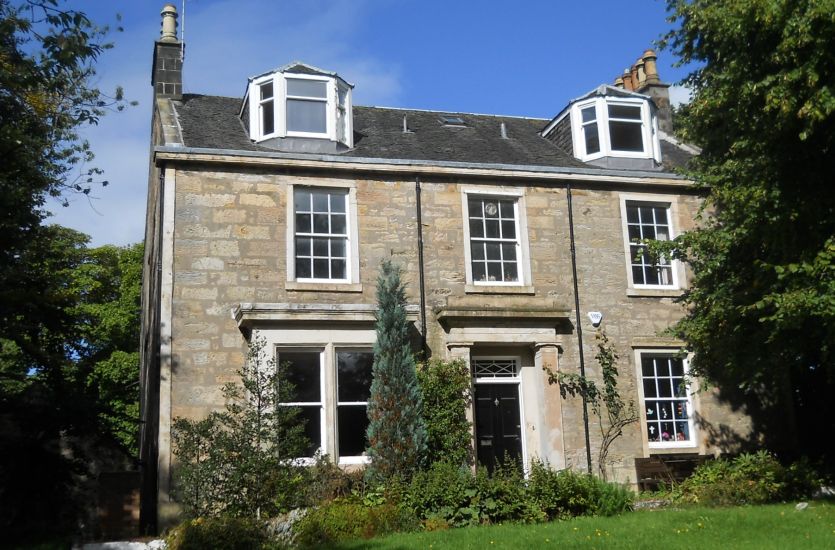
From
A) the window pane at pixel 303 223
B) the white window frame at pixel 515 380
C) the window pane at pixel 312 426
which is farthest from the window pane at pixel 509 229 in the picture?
the window pane at pixel 312 426

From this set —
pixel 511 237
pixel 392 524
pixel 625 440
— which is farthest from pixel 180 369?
pixel 625 440

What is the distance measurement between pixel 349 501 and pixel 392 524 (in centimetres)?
100

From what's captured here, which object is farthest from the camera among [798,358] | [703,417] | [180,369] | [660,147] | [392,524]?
[660,147]

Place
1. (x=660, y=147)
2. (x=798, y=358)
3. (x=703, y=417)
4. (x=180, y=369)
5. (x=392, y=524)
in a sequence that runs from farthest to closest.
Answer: (x=660, y=147) < (x=703, y=417) < (x=180, y=369) < (x=798, y=358) < (x=392, y=524)

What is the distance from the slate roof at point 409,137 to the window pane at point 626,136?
3.42ft

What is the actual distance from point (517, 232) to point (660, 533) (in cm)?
816

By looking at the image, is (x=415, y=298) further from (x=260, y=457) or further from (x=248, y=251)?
(x=260, y=457)

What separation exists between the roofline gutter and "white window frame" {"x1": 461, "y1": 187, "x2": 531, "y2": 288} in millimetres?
339

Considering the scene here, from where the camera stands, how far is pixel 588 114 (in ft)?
65.2

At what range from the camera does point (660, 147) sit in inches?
818

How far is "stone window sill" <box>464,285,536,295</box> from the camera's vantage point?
17.1m

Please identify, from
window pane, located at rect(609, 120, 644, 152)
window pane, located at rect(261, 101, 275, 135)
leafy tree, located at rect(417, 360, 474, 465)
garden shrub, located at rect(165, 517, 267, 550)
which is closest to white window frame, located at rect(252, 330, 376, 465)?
leafy tree, located at rect(417, 360, 474, 465)

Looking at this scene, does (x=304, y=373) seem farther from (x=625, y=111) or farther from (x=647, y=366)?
(x=625, y=111)

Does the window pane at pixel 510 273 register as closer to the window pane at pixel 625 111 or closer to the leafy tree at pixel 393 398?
the leafy tree at pixel 393 398
